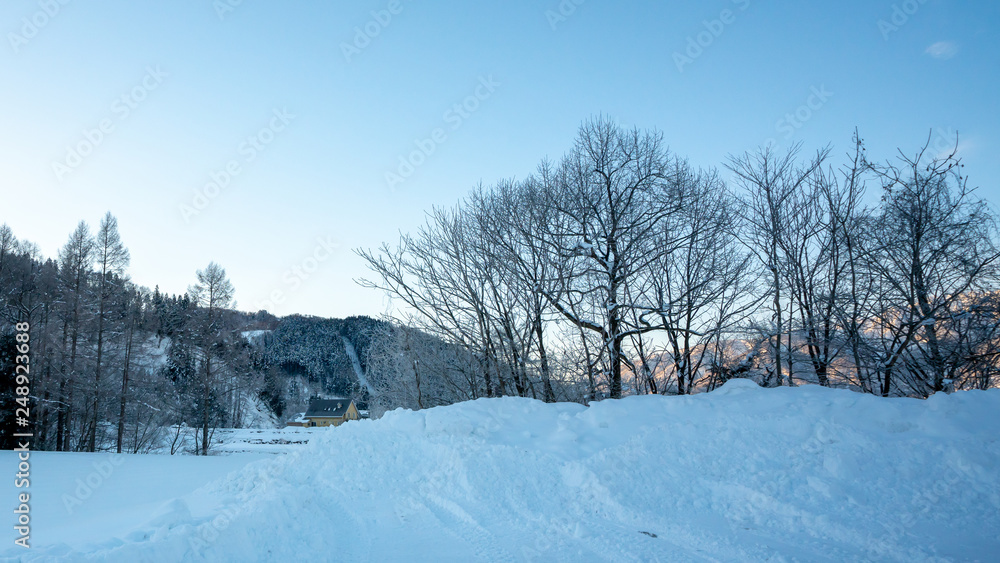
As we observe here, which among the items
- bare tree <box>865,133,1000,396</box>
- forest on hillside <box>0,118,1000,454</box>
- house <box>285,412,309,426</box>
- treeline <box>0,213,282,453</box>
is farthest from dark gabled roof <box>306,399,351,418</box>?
bare tree <box>865,133,1000,396</box>

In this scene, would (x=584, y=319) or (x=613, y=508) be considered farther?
(x=584, y=319)

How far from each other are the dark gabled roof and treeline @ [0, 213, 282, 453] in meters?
41.0

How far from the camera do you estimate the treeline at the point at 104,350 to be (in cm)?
1895

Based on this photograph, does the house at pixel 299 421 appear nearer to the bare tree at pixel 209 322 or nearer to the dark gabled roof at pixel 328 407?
the dark gabled roof at pixel 328 407

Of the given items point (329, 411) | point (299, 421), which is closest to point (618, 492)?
point (329, 411)

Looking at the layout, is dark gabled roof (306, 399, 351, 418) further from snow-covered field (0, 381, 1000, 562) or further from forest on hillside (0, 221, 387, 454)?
snow-covered field (0, 381, 1000, 562)

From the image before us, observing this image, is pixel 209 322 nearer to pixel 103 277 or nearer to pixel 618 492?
pixel 103 277

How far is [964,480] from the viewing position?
4188 millimetres

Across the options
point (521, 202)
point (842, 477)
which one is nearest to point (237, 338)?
point (521, 202)

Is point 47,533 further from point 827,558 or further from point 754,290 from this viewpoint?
point 754,290

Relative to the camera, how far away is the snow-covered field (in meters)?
3.75

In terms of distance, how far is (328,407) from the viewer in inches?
2616

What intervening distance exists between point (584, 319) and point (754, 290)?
11.9ft

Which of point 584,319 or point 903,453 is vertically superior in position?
point 584,319
